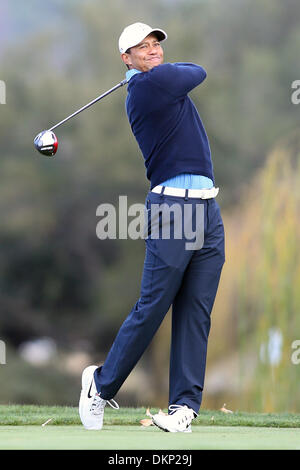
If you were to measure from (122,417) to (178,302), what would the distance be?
774 mm

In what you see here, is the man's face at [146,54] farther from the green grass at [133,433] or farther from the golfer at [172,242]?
the green grass at [133,433]

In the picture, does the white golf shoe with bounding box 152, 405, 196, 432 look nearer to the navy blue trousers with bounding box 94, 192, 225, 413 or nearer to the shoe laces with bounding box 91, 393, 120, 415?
the navy blue trousers with bounding box 94, 192, 225, 413

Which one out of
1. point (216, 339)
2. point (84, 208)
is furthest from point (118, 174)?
point (216, 339)

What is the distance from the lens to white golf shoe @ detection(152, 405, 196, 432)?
10.8 feet

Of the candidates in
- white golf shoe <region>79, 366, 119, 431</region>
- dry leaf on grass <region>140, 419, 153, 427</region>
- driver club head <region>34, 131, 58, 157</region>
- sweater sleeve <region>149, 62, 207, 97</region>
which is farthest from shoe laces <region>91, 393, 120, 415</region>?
sweater sleeve <region>149, 62, 207, 97</region>

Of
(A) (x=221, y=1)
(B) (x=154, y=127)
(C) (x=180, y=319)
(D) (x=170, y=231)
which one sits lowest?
(C) (x=180, y=319)

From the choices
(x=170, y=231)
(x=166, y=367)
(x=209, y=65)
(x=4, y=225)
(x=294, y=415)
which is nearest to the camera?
(x=170, y=231)

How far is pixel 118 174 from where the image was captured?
58.0 ft

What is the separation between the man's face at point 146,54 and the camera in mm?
3488

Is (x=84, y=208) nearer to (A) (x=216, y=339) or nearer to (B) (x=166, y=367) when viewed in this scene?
(B) (x=166, y=367)

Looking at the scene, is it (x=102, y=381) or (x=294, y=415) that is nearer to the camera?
(x=102, y=381)

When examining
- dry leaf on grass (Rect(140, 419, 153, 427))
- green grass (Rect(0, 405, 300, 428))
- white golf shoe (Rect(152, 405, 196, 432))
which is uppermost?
white golf shoe (Rect(152, 405, 196, 432))

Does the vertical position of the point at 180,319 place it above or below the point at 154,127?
below

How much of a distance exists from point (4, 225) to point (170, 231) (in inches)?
564
